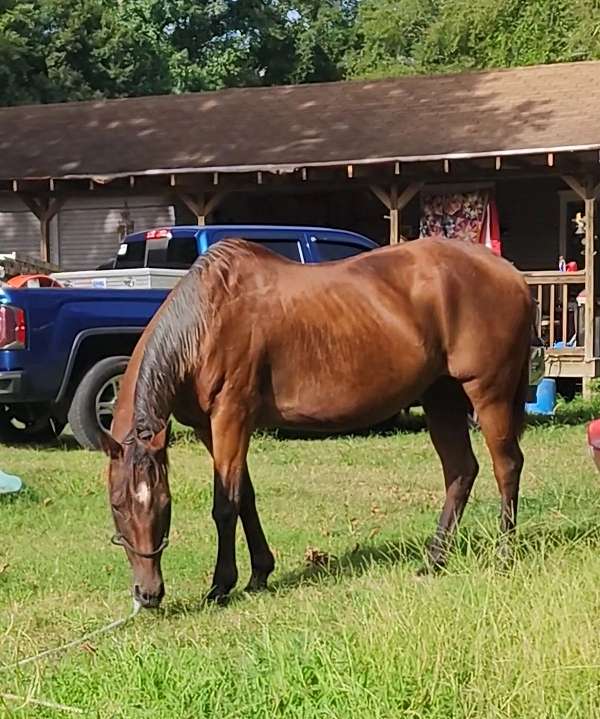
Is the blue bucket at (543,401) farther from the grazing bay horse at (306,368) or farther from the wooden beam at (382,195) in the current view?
the grazing bay horse at (306,368)

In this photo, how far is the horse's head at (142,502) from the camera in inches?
206

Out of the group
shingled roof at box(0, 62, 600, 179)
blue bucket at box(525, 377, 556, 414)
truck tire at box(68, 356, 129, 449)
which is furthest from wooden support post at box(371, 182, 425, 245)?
truck tire at box(68, 356, 129, 449)

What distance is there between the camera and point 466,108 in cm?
1919

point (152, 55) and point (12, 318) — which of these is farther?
point (152, 55)

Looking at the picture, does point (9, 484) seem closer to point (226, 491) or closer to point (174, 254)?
point (226, 491)

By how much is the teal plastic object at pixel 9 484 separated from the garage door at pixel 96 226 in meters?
12.2

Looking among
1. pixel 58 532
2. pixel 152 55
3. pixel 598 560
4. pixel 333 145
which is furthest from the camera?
pixel 152 55

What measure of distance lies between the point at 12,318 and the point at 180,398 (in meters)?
4.72

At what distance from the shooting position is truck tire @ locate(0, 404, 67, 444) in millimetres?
11578

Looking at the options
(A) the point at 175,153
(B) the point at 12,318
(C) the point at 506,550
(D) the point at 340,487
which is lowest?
(D) the point at 340,487

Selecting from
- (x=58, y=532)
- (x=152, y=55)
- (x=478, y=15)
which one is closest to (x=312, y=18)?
(x=152, y=55)

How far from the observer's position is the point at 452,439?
6.77m

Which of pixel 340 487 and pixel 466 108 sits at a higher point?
pixel 466 108

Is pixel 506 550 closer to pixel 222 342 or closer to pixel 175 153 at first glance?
pixel 222 342
